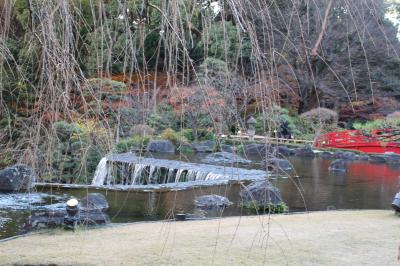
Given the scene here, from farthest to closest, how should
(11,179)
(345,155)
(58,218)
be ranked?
1. (345,155)
2. (11,179)
3. (58,218)

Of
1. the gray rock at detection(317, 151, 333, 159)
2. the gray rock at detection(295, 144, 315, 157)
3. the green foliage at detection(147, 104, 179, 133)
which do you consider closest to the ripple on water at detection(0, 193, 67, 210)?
the green foliage at detection(147, 104, 179, 133)

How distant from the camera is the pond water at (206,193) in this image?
6.91 meters

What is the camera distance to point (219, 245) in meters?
4.52

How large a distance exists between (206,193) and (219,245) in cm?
406

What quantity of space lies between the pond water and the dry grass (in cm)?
62

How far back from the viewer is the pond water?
272 inches

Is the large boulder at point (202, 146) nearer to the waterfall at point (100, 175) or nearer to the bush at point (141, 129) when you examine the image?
the waterfall at point (100, 175)

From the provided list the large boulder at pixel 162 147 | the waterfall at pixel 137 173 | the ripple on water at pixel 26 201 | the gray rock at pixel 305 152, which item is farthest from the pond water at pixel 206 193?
the large boulder at pixel 162 147

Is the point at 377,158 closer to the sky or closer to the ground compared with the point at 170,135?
closer to the ground

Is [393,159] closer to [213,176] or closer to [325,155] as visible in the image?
[325,155]

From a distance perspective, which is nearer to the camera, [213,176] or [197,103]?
[197,103]

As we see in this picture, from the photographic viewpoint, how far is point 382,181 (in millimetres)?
10820

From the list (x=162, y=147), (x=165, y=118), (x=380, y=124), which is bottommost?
(x=162, y=147)

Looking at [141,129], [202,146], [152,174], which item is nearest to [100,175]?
[152,174]
